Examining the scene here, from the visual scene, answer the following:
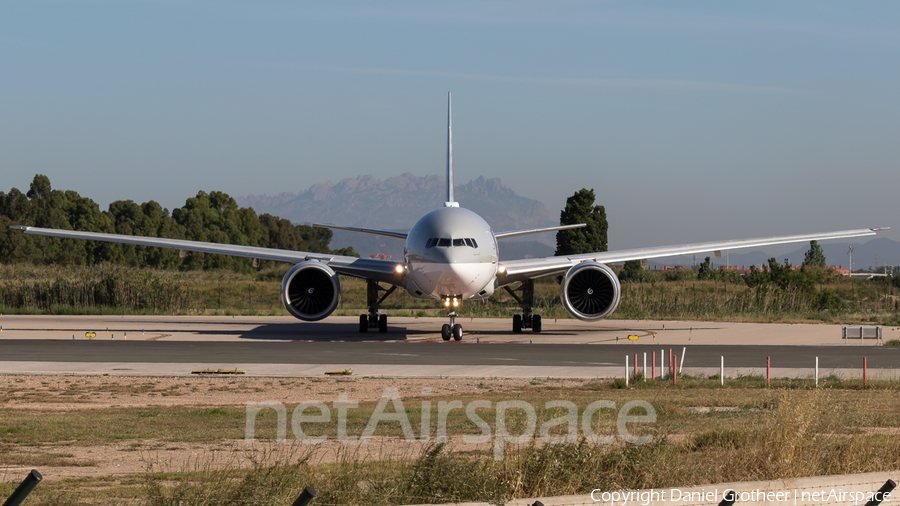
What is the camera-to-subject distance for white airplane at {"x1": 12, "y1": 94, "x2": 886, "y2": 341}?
30.4 meters

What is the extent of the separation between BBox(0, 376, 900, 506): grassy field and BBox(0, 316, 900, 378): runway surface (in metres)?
6.06

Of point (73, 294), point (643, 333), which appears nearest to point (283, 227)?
point (73, 294)

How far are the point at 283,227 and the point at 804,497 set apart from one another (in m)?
143

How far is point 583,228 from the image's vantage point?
281ft

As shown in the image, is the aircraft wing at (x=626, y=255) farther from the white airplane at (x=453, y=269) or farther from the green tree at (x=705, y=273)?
the green tree at (x=705, y=273)

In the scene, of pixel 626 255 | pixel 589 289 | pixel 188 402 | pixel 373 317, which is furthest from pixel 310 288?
pixel 188 402

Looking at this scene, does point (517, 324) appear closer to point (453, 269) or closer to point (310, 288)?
point (453, 269)

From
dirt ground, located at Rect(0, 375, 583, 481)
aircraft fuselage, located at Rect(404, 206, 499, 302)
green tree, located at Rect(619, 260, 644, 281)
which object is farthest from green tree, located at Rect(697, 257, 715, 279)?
dirt ground, located at Rect(0, 375, 583, 481)

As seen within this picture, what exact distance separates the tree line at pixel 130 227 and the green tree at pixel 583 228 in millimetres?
26116

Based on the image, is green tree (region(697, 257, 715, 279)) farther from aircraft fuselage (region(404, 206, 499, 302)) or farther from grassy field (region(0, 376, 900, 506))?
grassy field (region(0, 376, 900, 506))

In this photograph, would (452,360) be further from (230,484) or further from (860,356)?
(230,484)

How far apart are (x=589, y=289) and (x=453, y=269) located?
17.9ft

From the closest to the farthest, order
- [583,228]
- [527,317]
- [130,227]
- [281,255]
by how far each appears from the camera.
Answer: [281,255] → [527,317] → [583,228] → [130,227]

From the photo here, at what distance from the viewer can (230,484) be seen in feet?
26.0
